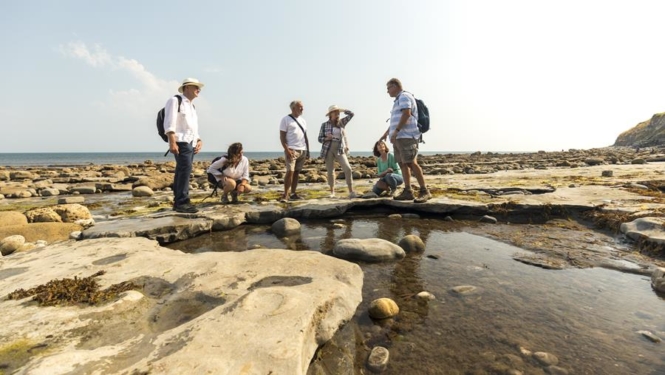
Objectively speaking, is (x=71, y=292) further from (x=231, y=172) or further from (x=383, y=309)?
(x=231, y=172)

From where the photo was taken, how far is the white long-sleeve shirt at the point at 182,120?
536 cm

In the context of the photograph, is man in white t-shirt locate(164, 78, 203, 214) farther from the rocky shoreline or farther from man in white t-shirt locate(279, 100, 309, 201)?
man in white t-shirt locate(279, 100, 309, 201)

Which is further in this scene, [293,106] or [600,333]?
[293,106]

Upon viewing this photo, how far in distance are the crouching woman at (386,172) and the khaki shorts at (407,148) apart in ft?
2.72

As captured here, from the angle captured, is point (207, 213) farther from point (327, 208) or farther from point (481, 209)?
point (481, 209)

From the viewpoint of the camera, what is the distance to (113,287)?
256 cm

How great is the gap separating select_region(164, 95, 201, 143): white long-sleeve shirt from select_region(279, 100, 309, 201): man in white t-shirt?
1.88 meters

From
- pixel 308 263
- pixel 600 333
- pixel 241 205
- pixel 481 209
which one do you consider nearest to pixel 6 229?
pixel 241 205

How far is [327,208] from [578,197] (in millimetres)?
4792

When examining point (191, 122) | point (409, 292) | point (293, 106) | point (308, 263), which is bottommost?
point (409, 292)

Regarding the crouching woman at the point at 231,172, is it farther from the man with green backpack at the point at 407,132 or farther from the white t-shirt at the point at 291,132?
the man with green backpack at the point at 407,132

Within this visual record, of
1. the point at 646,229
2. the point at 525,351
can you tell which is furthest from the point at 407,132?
the point at 525,351

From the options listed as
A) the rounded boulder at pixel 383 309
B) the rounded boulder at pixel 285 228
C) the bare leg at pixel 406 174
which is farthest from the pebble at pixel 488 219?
the rounded boulder at pixel 383 309

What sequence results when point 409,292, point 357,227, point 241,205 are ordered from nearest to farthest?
point 409,292, point 357,227, point 241,205
